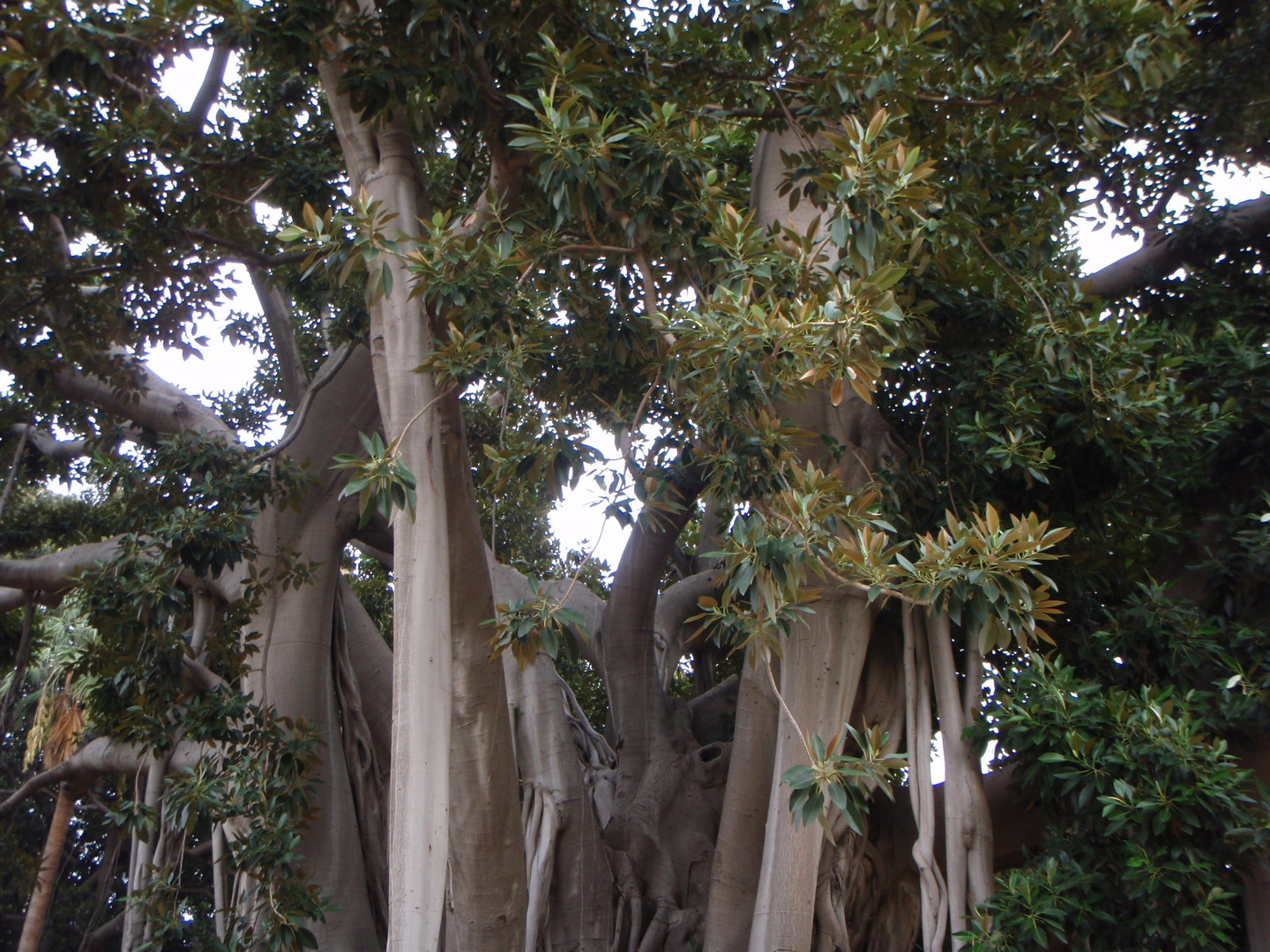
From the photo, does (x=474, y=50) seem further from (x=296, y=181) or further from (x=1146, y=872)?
(x=1146, y=872)

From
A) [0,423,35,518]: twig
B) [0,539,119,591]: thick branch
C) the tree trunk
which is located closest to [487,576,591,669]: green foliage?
[0,539,119,591]: thick branch

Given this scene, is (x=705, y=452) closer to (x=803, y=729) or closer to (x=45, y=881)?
(x=803, y=729)

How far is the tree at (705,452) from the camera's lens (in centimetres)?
304

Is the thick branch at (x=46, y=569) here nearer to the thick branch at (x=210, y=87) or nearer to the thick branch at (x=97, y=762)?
the thick branch at (x=97, y=762)

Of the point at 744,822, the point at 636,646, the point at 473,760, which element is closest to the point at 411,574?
the point at 473,760

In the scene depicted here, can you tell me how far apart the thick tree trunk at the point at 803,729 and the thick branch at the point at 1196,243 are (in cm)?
211

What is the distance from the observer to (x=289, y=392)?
20.7 feet

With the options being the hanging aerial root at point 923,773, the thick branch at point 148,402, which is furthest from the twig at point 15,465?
the hanging aerial root at point 923,773

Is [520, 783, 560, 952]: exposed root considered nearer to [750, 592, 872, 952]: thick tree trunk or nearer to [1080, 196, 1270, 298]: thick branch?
[750, 592, 872, 952]: thick tree trunk

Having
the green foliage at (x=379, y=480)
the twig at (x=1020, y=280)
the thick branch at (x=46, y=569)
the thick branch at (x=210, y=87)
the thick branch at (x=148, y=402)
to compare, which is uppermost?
the thick branch at (x=210, y=87)

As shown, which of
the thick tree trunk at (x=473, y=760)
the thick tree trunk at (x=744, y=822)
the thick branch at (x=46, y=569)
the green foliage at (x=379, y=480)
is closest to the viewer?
the green foliage at (x=379, y=480)

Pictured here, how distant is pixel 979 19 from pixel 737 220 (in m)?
1.66

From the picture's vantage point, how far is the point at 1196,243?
16.1 ft

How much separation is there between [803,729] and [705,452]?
42.5 inches
